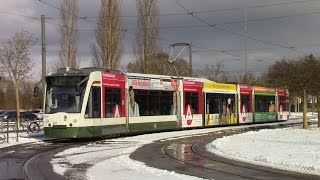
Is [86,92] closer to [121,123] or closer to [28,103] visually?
[121,123]

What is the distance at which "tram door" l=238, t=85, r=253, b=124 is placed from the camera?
4088 cm

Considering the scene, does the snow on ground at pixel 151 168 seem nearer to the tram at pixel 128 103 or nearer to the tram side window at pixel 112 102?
the tram at pixel 128 103

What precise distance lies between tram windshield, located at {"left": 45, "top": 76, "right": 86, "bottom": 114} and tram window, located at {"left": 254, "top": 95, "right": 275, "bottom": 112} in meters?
22.7

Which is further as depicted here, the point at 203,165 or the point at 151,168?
the point at 203,165

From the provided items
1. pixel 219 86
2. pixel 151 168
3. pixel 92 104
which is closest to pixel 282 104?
pixel 219 86

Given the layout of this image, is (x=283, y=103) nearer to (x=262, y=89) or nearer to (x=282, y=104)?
(x=282, y=104)

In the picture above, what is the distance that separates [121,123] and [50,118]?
156 inches

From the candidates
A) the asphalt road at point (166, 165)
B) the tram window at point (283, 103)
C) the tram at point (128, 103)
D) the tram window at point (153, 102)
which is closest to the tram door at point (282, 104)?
the tram window at point (283, 103)

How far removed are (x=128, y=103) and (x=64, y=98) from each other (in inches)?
159

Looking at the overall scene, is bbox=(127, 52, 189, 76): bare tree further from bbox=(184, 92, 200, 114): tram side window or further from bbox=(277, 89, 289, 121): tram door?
Result: bbox=(184, 92, 200, 114): tram side window

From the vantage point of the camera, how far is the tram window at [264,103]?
145 feet

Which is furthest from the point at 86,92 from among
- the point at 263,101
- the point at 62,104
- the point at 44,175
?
the point at 263,101

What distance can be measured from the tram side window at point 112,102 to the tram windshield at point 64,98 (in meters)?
1.72

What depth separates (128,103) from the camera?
27.2 metres
